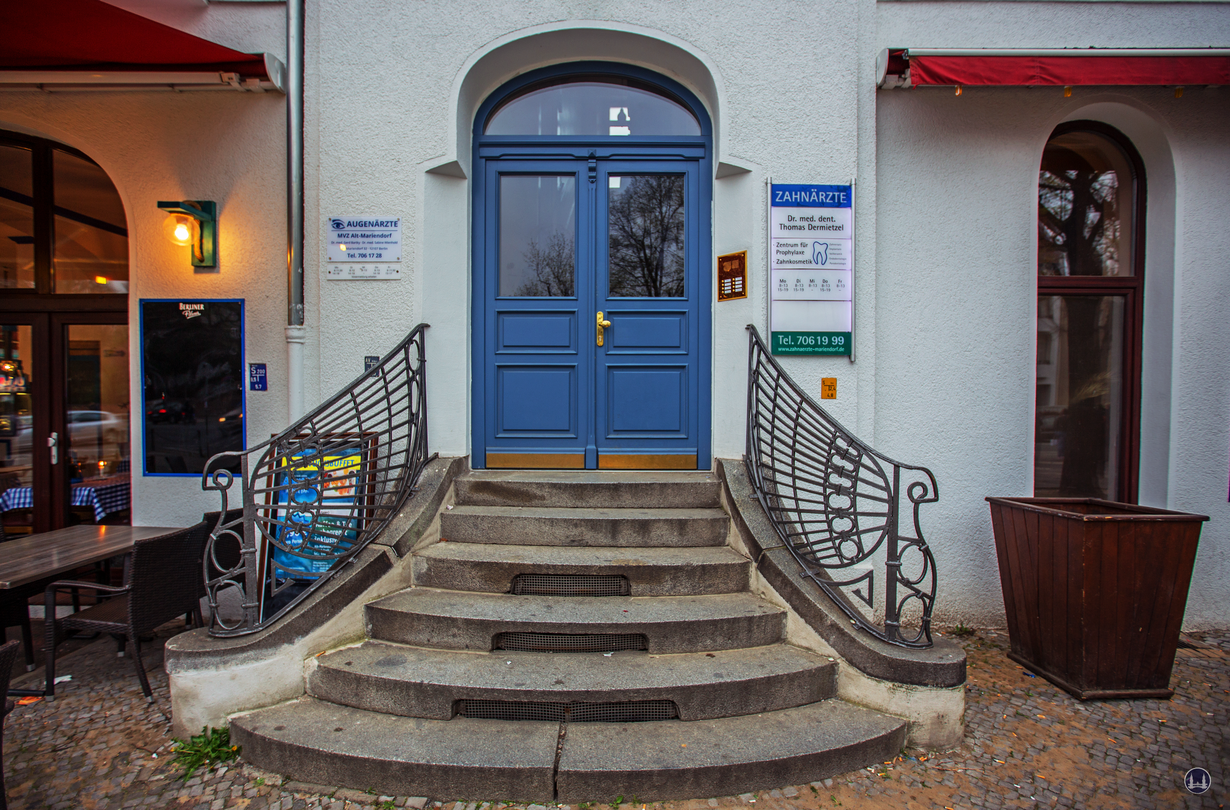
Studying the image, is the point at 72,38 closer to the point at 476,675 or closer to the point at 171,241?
the point at 171,241

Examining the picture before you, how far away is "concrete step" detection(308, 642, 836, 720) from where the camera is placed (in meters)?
2.62

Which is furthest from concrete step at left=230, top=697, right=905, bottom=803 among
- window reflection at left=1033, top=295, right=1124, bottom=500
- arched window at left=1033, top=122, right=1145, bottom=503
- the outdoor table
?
arched window at left=1033, top=122, right=1145, bottom=503

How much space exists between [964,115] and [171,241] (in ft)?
18.9

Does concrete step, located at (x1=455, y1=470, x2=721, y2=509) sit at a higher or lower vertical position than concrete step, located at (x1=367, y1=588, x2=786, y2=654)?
higher

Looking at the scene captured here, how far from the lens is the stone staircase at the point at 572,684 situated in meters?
2.37

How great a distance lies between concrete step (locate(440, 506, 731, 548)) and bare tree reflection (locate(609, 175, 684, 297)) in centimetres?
173

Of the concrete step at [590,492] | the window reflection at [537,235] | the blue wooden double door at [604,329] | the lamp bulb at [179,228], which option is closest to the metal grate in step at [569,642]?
the concrete step at [590,492]

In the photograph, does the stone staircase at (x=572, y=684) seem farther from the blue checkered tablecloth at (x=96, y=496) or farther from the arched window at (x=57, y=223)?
the arched window at (x=57, y=223)

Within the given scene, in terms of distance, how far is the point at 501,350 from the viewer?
14.2 feet

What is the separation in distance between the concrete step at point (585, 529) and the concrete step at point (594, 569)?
0.15 metres

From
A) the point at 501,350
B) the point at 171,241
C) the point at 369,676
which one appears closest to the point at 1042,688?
the point at 369,676

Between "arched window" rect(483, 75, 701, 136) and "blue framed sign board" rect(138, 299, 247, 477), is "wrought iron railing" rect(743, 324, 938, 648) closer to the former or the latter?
"arched window" rect(483, 75, 701, 136)

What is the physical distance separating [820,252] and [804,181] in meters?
0.50

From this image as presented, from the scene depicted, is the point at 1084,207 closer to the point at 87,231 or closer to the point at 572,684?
the point at 572,684
